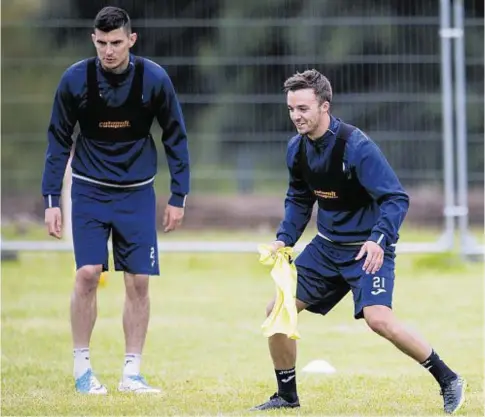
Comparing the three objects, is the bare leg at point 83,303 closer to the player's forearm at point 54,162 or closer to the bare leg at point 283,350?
the player's forearm at point 54,162

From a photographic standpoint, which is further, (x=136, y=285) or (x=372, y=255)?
(x=136, y=285)

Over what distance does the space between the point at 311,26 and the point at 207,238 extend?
9.40 feet

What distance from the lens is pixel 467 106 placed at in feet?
50.0

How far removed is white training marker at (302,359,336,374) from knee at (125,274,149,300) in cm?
123

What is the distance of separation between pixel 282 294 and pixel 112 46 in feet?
5.60

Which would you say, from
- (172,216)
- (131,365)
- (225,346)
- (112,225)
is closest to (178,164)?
(172,216)

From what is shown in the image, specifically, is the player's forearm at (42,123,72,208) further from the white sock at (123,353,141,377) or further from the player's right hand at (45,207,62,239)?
the white sock at (123,353,141,377)

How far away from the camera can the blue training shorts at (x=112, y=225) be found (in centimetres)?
739

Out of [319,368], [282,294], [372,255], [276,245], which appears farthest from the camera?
[319,368]

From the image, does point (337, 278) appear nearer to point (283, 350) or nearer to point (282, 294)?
point (282, 294)

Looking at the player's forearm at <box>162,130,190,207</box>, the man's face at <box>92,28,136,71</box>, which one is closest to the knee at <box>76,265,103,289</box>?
the player's forearm at <box>162,130,190,207</box>

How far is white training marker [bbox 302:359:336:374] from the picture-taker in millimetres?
8000

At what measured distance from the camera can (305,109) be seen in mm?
6543

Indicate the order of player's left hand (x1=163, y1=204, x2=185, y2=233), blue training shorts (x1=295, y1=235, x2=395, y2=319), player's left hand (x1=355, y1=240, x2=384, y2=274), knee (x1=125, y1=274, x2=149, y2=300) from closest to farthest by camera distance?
1. player's left hand (x1=355, y1=240, x2=384, y2=274)
2. blue training shorts (x1=295, y1=235, x2=395, y2=319)
3. knee (x1=125, y1=274, x2=149, y2=300)
4. player's left hand (x1=163, y1=204, x2=185, y2=233)
